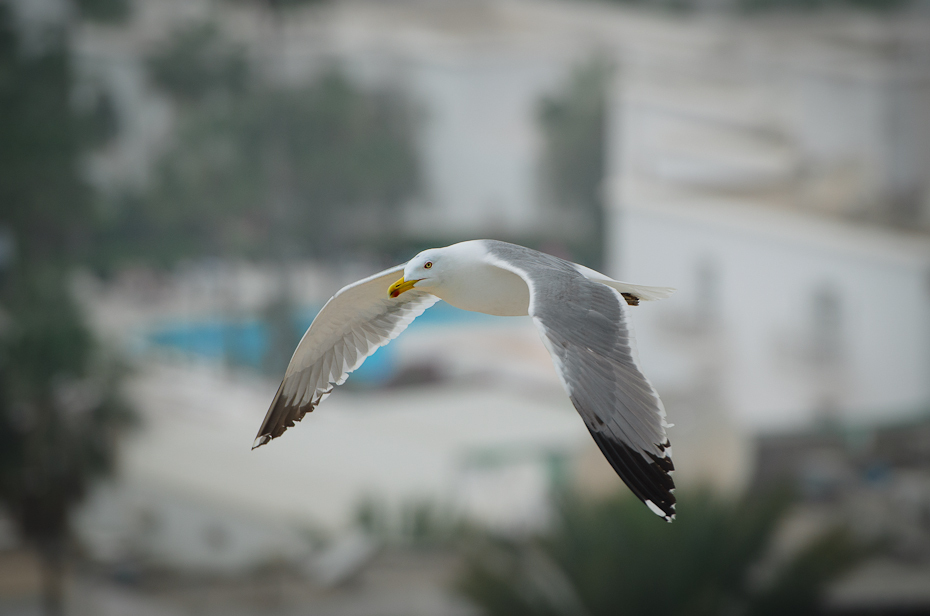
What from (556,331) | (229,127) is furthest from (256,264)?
(556,331)

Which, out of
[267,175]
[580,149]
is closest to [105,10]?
[267,175]

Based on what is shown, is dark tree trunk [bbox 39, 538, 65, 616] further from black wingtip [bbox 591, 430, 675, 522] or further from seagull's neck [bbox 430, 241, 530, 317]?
black wingtip [bbox 591, 430, 675, 522]

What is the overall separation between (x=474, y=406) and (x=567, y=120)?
6057 millimetres

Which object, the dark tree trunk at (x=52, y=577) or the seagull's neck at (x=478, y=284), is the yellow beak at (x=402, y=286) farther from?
the dark tree trunk at (x=52, y=577)

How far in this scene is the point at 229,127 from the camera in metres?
18.7

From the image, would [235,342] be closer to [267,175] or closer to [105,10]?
[267,175]

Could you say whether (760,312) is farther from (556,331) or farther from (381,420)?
(556,331)

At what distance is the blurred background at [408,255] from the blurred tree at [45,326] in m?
0.05

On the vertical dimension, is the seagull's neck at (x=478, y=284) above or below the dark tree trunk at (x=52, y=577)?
above

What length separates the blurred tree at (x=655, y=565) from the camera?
9.67 meters

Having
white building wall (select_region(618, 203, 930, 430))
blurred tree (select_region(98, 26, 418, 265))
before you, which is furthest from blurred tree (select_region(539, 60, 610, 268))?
blurred tree (select_region(98, 26, 418, 265))

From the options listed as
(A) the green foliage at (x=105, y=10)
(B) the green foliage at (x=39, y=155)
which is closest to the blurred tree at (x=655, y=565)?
(B) the green foliage at (x=39, y=155)

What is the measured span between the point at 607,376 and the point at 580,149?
60.0ft

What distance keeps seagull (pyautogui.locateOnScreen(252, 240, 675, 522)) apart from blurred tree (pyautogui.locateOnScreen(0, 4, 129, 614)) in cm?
1362
